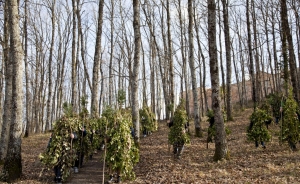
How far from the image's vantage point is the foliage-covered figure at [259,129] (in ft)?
30.9

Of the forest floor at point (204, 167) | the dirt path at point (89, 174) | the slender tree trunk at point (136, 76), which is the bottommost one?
the dirt path at point (89, 174)

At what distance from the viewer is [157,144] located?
12422 mm

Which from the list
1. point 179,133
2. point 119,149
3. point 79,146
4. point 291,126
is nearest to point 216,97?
point 179,133

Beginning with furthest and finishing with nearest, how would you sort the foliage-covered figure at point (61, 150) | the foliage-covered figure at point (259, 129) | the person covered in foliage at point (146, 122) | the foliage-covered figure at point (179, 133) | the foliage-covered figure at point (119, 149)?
the person covered in foliage at point (146, 122) → the foliage-covered figure at point (259, 129) → the foliage-covered figure at point (179, 133) → the foliage-covered figure at point (61, 150) → the foliage-covered figure at point (119, 149)

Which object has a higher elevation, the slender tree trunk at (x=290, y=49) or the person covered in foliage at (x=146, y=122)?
the slender tree trunk at (x=290, y=49)

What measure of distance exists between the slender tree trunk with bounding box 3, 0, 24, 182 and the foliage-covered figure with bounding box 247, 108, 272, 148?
7.89 metres

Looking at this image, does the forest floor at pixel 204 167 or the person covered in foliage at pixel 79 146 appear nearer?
the forest floor at pixel 204 167

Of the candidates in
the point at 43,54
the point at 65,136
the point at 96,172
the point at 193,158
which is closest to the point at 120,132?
the point at 65,136

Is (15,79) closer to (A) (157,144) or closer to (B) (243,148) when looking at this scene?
(A) (157,144)

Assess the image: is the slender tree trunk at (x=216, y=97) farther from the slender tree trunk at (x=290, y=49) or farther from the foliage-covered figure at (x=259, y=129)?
the slender tree trunk at (x=290, y=49)

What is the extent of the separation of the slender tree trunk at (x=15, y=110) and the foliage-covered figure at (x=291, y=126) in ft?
27.7

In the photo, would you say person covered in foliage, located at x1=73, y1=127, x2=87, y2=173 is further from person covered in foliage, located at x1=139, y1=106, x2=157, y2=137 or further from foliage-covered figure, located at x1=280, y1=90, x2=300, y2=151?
person covered in foliage, located at x1=139, y1=106, x2=157, y2=137

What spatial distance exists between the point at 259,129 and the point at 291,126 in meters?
1.11

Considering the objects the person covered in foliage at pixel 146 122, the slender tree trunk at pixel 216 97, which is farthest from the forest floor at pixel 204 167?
the person covered in foliage at pixel 146 122
